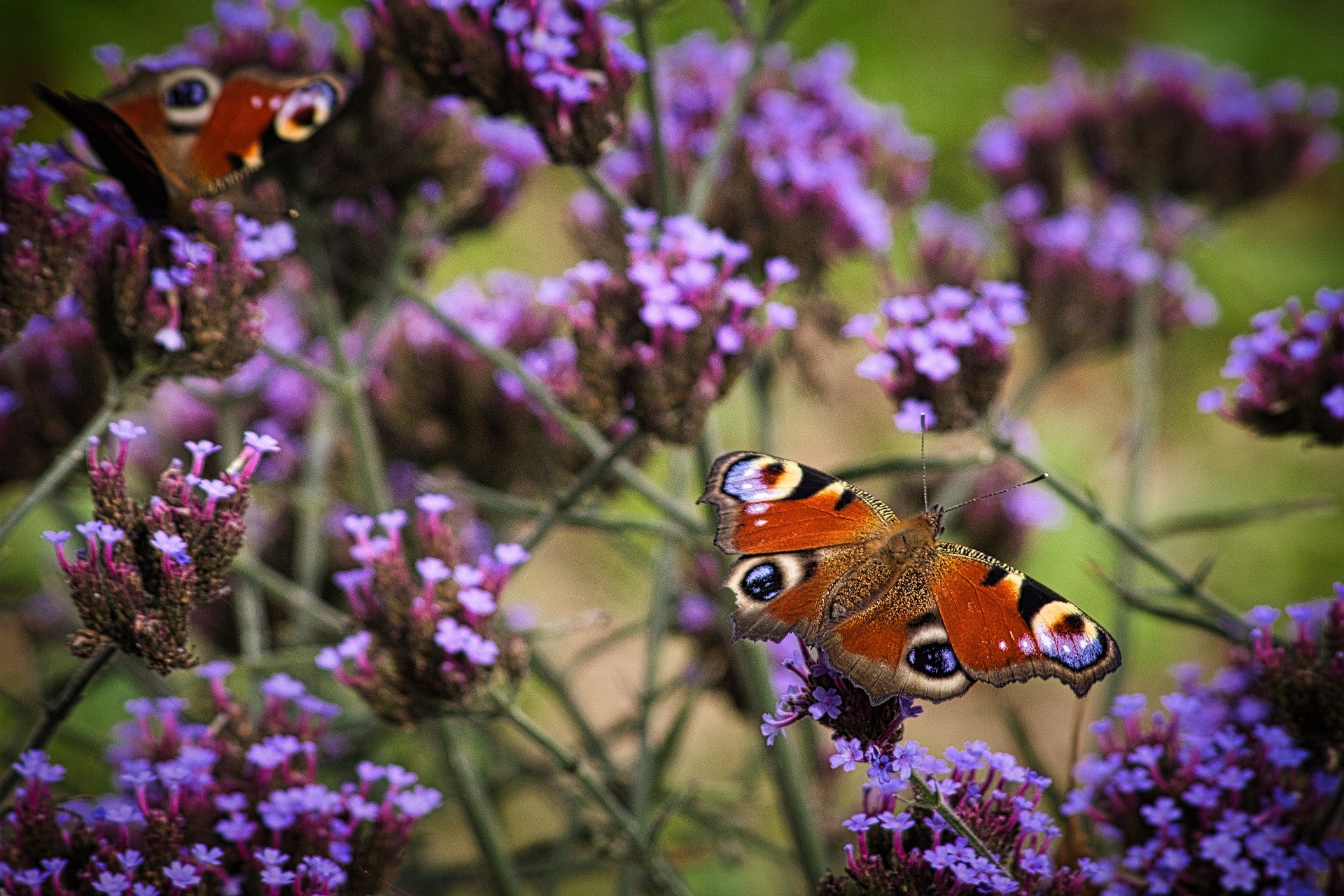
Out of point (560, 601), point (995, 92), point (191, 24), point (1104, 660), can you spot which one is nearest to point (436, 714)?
point (1104, 660)

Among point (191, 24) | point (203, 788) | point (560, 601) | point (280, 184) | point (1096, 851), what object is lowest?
point (203, 788)

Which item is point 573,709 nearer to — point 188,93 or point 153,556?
point 153,556

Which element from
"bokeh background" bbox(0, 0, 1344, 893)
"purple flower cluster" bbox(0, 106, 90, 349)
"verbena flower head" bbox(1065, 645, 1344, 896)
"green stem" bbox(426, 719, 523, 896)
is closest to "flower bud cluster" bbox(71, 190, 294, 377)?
"purple flower cluster" bbox(0, 106, 90, 349)

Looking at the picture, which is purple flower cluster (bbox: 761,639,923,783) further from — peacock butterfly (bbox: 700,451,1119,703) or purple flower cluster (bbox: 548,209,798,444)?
purple flower cluster (bbox: 548,209,798,444)

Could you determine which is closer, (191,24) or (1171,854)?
(1171,854)

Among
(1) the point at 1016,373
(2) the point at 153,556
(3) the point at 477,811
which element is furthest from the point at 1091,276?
(1) the point at 1016,373

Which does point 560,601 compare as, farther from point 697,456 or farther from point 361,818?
point 361,818
